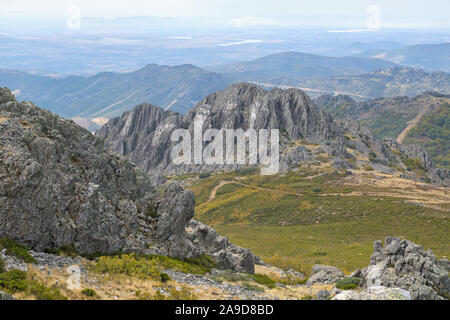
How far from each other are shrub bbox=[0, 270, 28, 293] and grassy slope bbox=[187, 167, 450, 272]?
43235 millimetres

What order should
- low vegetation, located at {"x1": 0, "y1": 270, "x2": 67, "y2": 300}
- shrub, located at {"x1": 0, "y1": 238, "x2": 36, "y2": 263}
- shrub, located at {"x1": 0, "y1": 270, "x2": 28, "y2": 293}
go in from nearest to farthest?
1. low vegetation, located at {"x1": 0, "y1": 270, "x2": 67, "y2": 300}
2. shrub, located at {"x1": 0, "y1": 270, "x2": 28, "y2": 293}
3. shrub, located at {"x1": 0, "y1": 238, "x2": 36, "y2": 263}

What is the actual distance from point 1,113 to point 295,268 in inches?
1807

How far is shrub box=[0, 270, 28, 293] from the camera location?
20.9m

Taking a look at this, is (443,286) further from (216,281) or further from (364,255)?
(364,255)

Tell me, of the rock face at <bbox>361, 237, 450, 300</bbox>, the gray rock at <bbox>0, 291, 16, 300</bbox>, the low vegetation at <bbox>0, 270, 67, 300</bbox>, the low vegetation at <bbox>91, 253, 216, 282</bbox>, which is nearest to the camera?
the gray rock at <bbox>0, 291, 16, 300</bbox>

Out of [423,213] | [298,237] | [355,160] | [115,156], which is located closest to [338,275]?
[115,156]

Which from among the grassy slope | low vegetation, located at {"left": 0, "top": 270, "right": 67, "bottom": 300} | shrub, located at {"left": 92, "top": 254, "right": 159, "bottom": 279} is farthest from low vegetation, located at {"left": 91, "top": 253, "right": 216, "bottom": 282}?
the grassy slope

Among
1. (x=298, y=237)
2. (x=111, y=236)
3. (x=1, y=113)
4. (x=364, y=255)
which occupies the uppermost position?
(x=1, y=113)

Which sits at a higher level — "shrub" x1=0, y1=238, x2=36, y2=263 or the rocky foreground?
"shrub" x1=0, y1=238, x2=36, y2=263

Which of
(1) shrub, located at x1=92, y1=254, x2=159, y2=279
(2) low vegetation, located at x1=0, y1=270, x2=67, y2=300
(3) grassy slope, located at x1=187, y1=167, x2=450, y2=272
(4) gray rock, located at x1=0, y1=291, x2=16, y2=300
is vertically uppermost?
(4) gray rock, located at x1=0, y1=291, x2=16, y2=300

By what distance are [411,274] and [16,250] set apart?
31514 millimetres

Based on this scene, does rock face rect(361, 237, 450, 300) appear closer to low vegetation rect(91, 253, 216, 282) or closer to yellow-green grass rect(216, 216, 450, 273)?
low vegetation rect(91, 253, 216, 282)

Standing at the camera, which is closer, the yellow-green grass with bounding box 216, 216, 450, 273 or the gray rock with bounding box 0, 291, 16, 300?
the gray rock with bounding box 0, 291, 16, 300

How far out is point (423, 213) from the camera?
300 ft
